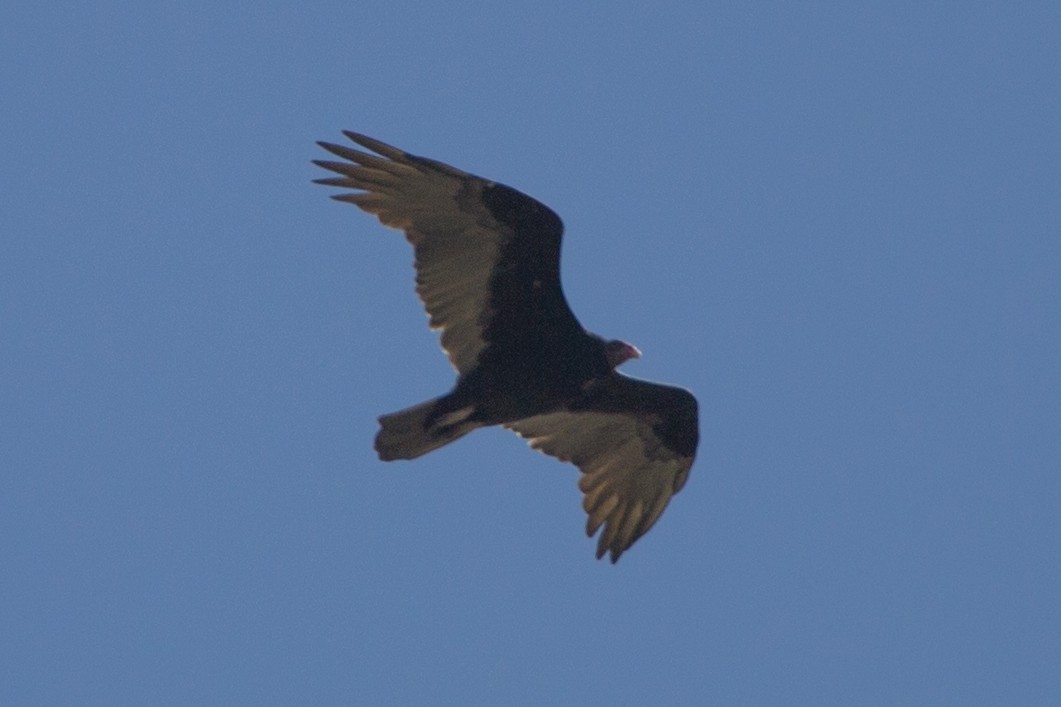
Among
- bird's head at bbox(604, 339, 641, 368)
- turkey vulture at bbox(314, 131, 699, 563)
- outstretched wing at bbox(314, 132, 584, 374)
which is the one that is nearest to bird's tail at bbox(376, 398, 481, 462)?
turkey vulture at bbox(314, 131, 699, 563)

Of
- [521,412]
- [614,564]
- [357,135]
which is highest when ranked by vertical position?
[357,135]

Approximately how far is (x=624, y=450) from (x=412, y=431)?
1723 mm

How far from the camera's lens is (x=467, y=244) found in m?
11.7

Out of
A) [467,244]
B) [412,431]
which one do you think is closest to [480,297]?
[467,244]

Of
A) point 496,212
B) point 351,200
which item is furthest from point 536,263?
point 351,200

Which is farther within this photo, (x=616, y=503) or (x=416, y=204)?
(x=616, y=503)

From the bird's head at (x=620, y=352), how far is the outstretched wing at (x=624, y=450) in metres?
0.48

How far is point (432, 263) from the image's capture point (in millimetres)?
11719

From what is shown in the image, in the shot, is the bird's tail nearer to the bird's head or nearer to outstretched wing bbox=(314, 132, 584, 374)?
outstretched wing bbox=(314, 132, 584, 374)

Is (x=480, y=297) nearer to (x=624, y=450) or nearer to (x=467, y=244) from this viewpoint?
(x=467, y=244)

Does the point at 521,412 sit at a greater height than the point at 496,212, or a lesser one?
lesser

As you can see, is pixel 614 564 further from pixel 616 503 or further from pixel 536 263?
pixel 536 263

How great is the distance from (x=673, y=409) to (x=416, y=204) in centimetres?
223

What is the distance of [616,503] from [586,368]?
1.28 m
